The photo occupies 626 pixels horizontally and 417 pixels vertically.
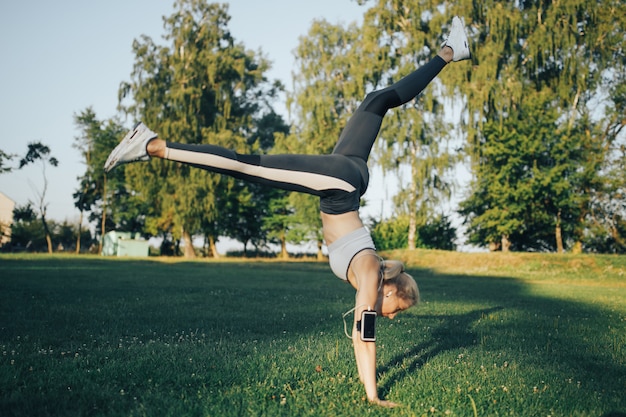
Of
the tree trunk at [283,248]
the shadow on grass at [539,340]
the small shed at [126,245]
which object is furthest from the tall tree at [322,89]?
the shadow on grass at [539,340]

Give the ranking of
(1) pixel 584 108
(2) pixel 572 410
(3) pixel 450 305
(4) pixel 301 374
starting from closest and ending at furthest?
1. (2) pixel 572 410
2. (4) pixel 301 374
3. (3) pixel 450 305
4. (1) pixel 584 108

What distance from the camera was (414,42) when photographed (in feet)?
125

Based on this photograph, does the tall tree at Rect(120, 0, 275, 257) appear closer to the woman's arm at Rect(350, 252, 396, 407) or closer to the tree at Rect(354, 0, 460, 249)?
the tree at Rect(354, 0, 460, 249)

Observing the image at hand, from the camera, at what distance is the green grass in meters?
4.43

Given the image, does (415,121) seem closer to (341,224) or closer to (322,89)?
(322,89)

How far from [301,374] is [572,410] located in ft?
8.20

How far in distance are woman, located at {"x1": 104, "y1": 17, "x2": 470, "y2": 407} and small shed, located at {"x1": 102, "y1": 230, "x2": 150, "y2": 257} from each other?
54672 millimetres

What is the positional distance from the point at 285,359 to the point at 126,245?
178ft

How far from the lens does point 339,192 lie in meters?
4.78

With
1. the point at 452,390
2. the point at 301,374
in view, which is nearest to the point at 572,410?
the point at 452,390

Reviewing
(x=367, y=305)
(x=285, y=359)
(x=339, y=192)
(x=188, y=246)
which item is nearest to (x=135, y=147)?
(x=339, y=192)

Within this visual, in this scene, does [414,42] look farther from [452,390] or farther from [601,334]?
[452,390]

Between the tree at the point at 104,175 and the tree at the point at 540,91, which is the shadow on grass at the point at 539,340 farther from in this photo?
the tree at the point at 104,175

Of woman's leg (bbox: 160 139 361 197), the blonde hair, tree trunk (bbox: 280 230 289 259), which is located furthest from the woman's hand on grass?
tree trunk (bbox: 280 230 289 259)
